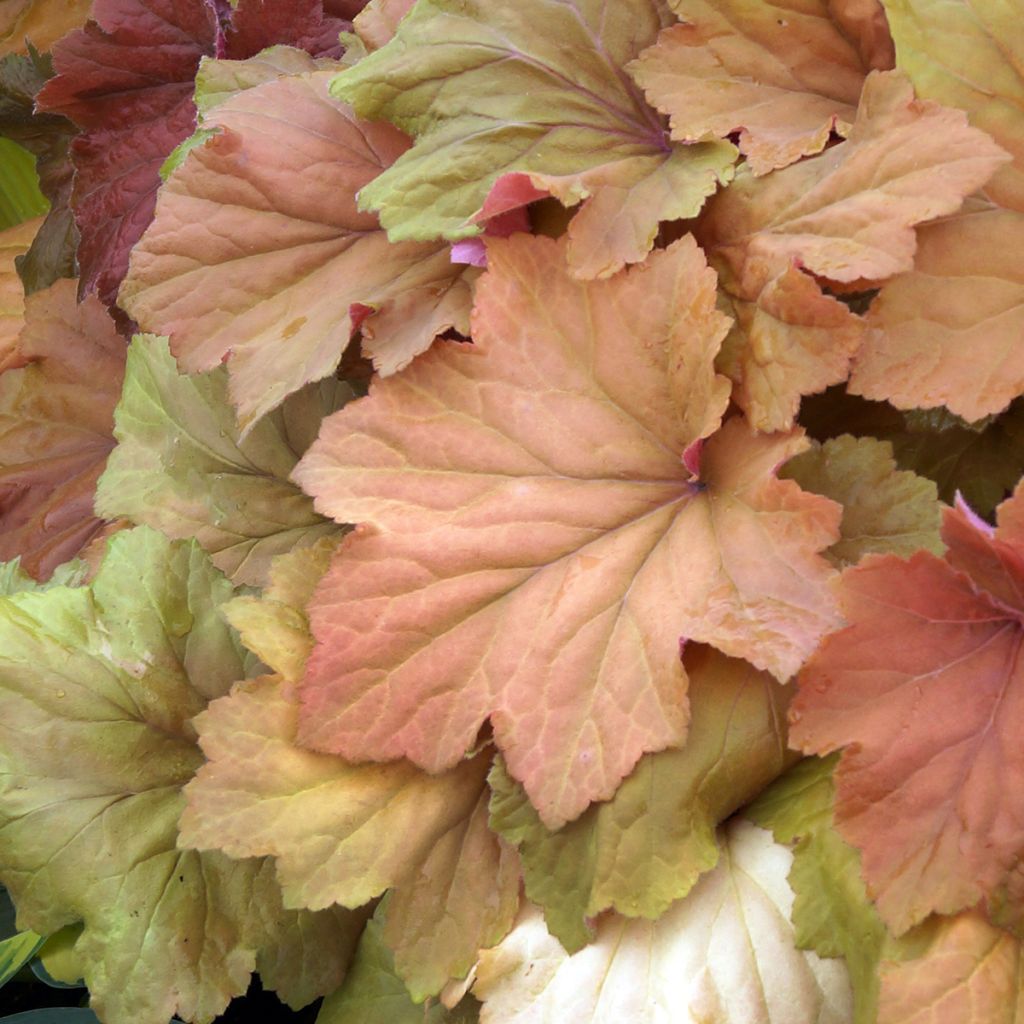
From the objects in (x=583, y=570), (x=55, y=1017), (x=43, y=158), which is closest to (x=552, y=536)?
(x=583, y=570)

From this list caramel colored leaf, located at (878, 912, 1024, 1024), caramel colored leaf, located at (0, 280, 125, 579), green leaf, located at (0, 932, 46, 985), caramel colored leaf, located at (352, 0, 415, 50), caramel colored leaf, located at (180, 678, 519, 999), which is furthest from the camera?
caramel colored leaf, located at (0, 280, 125, 579)

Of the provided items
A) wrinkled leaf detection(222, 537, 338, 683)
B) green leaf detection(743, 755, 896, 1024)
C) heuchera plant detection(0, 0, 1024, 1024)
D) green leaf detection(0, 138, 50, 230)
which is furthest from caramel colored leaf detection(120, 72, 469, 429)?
green leaf detection(0, 138, 50, 230)

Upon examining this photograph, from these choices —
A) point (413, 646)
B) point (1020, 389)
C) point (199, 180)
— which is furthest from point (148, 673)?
point (1020, 389)

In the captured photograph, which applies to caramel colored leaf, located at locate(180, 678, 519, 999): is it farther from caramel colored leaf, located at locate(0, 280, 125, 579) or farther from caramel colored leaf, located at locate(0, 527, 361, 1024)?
caramel colored leaf, located at locate(0, 280, 125, 579)

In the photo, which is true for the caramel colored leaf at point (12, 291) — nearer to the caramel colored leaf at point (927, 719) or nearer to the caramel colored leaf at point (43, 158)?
the caramel colored leaf at point (43, 158)

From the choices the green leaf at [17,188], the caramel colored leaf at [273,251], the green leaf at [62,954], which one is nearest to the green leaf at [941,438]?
the caramel colored leaf at [273,251]

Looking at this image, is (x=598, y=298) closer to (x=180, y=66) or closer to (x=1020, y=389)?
(x=1020, y=389)
